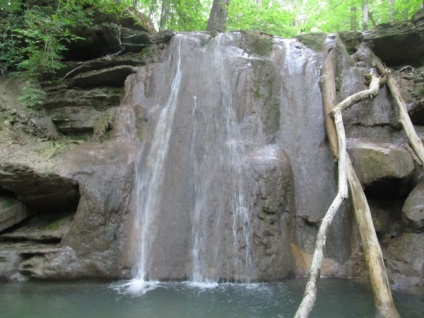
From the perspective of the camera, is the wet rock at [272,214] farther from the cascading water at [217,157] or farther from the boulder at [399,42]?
the boulder at [399,42]

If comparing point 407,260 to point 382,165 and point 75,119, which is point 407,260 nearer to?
point 382,165

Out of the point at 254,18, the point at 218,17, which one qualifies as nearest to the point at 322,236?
the point at 218,17

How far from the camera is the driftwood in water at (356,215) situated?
126 inches

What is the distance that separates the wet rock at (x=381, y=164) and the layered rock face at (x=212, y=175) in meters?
0.02

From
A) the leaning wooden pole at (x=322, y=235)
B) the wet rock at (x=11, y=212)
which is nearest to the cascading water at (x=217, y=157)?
the leaning wooden pole at (x=322, y=235)


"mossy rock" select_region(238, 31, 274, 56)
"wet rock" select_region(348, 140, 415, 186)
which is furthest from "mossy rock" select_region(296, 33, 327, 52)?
→ "wet rock" select_region(348, 140, 415, 186)

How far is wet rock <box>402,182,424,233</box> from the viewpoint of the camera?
15.9 feet

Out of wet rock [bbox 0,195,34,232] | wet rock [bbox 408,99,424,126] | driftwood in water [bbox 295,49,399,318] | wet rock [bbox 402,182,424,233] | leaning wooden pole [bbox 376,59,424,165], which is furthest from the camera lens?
wet rock [bbox 408,99,424,126]

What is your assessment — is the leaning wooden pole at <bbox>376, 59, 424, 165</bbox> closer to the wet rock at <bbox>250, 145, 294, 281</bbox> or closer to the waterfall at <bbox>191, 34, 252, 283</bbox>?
the wet rock at <bbox>250, 145, 294, 281</bbox>

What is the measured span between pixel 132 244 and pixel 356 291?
11.2ft

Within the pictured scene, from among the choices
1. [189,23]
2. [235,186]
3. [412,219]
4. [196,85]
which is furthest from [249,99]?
[189,23]

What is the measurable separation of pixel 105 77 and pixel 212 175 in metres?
4.02

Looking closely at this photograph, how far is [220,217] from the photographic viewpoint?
17.5ft

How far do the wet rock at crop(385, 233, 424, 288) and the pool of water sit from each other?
0.45 m
